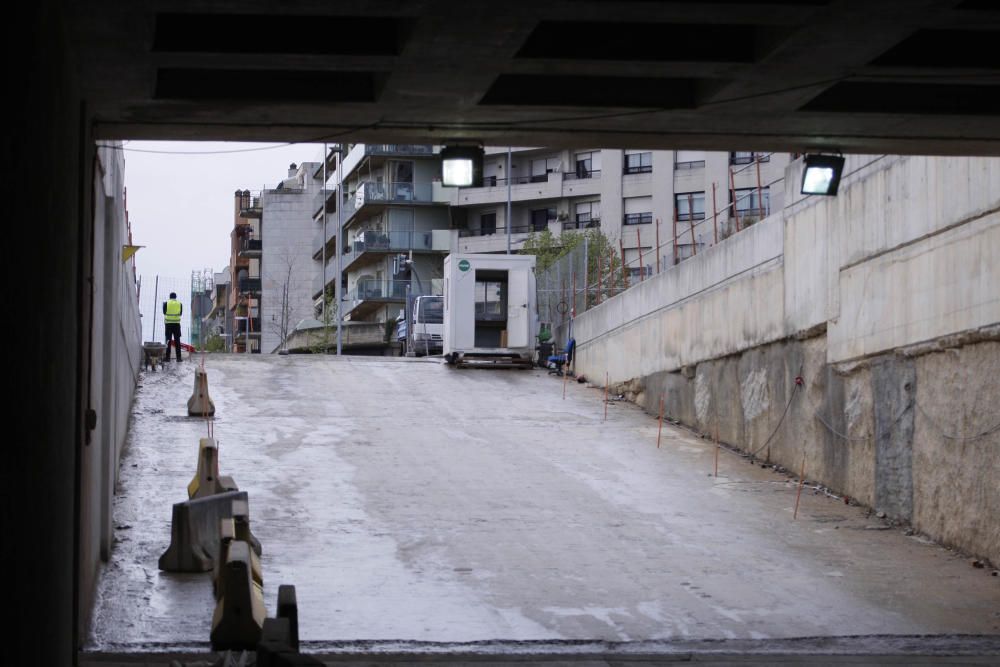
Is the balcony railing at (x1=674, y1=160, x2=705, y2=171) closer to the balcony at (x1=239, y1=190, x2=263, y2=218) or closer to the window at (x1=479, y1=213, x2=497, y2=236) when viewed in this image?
the window at (x1=479, y1=213, x2=497, y2=236)

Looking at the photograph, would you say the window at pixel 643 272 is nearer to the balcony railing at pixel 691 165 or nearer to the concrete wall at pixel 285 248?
the balcony railing at pixel 691 165

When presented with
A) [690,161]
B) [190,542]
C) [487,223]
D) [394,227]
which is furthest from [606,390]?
[394,227]

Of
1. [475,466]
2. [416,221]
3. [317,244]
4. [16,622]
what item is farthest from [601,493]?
[317,244]

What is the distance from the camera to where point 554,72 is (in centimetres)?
1037

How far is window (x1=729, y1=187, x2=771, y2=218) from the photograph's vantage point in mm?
24312

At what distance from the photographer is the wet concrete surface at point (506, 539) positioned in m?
12.2

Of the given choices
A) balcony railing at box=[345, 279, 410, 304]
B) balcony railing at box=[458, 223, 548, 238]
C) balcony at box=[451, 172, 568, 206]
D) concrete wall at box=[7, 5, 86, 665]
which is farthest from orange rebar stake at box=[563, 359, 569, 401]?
balcony railing at box=[345, 279, 410, 304]

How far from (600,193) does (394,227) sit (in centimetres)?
1410

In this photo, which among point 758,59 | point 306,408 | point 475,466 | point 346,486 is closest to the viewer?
point 758,59

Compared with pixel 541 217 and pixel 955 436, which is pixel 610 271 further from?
pixel 541 217

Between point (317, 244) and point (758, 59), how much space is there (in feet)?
314

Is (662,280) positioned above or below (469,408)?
above

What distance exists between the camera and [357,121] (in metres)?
11.8

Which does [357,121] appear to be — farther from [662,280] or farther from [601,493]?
[662,280]
